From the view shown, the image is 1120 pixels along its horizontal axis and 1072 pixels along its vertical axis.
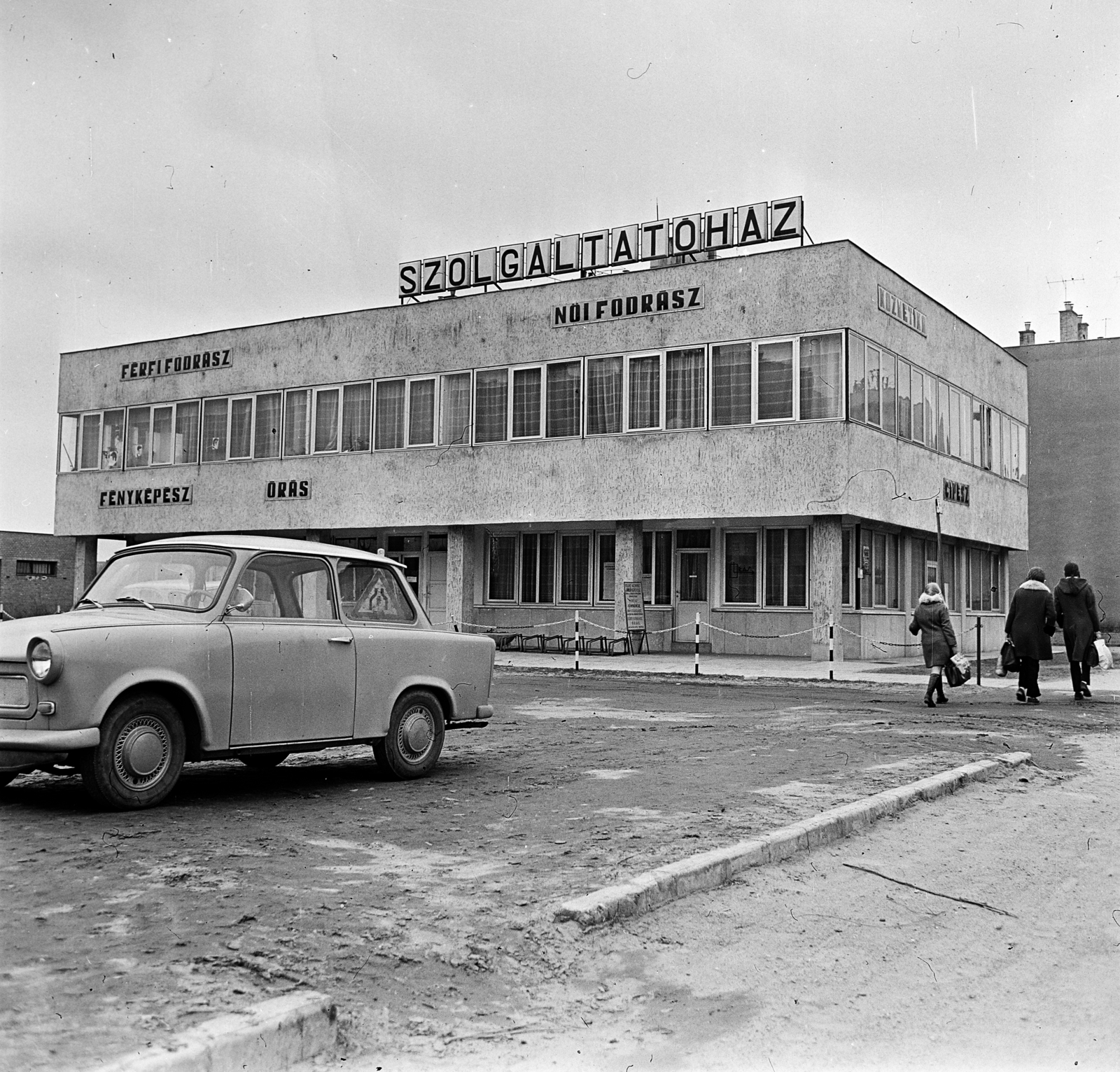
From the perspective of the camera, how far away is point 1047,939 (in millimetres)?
5539

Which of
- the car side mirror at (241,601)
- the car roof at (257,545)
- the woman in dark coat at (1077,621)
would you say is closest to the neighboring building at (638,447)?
the woman in dark coat at (1077,621)

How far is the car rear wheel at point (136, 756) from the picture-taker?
747 cm

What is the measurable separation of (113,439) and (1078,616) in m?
29.6

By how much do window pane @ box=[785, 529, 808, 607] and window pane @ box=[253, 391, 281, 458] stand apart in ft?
47.5

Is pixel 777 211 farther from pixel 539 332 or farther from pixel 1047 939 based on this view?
pixel 1047 939

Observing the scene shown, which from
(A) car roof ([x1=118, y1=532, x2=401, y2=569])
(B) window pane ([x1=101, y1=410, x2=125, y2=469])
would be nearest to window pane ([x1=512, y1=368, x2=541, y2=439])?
(B) window pane ([x1=101, y1=410, x2=125, y2=469])

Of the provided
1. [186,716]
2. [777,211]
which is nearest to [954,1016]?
[186,716]

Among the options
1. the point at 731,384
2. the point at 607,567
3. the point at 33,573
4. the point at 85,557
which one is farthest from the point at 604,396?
the point at 33,573

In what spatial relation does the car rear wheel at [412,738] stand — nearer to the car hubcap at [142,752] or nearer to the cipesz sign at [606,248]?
the car hubcap at [142,752]

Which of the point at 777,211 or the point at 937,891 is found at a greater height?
the point at 777,211

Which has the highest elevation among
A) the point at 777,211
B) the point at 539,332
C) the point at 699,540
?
the point at 777,211

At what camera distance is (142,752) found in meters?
7.66

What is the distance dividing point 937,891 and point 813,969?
1.57 meters

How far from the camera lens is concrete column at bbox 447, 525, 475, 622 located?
31.8 meters
